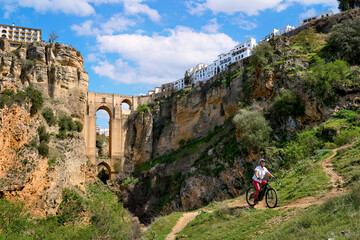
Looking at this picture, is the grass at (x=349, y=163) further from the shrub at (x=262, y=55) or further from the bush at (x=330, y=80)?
the shrub at (x=262, y=55)

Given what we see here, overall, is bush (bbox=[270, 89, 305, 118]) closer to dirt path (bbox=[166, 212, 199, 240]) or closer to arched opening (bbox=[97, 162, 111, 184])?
dirt path (bbox=[166, 212, 199, 240])

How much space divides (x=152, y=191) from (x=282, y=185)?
28150 millimetres

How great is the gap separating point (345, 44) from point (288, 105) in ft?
23.2

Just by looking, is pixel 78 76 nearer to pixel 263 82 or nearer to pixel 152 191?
pixel 152 191

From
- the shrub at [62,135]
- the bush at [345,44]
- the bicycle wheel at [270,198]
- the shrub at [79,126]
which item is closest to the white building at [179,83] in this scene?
the shrub at [79,126]

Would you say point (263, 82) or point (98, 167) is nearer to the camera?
point (263, 82)

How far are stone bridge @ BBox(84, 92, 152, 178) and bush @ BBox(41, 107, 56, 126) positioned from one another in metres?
6.58

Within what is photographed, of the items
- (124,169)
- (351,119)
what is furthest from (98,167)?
(351,119)

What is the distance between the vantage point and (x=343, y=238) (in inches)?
268

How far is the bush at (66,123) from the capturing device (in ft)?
125

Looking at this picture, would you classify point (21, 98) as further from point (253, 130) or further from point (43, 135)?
point (253, 130)

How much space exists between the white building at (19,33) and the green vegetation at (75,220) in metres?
34.2

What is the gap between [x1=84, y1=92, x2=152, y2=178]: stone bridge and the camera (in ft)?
144

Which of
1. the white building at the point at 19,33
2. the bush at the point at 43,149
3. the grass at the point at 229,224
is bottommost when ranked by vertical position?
the grass at the point at 229,224
